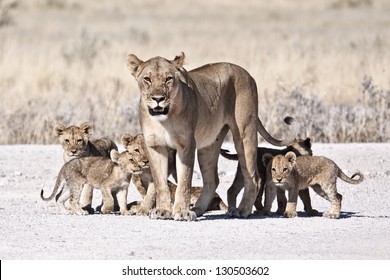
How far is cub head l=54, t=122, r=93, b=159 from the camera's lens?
577 inches

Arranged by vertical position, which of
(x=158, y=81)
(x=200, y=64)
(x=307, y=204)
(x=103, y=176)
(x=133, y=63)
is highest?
(x=200, y=64)

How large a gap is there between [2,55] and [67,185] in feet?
48.3

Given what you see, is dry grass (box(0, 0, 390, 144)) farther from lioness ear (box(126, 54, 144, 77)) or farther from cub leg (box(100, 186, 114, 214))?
lioness ear (box(126, 54, 144, 77))

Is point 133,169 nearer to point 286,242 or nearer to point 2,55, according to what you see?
point 286,242

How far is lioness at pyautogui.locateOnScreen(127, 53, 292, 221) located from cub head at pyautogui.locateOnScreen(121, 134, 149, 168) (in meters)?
0.51

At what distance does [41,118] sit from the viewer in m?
21.2

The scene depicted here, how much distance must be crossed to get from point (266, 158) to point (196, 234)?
7.32 ft

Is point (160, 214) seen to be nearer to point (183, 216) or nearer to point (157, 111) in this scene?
point (183, 216)

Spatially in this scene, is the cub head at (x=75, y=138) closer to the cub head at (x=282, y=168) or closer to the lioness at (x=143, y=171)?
the lioness at (x=143, y=171)

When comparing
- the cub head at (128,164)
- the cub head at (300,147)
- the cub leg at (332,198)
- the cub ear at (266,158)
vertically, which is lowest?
the cub leg at (332,198)

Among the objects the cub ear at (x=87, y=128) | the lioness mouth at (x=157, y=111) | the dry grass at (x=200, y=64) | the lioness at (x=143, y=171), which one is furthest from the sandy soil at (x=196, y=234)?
the dry grass at (x=200, y=64)

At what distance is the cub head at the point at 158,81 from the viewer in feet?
42.0

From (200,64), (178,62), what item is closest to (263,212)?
(178,62)

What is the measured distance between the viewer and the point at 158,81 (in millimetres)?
12977
